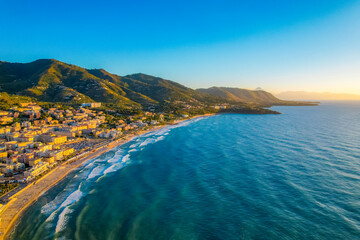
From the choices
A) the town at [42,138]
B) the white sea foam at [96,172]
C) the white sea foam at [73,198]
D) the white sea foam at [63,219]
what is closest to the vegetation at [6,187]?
the town at [42,138]

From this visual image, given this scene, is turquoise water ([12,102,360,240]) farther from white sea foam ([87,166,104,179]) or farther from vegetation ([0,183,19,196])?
vegetation ([0,183,19,196])

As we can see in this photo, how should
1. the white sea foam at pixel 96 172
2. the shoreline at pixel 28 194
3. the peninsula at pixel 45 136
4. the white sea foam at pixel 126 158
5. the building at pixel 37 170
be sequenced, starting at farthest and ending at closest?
the white sea foam at pixel 126 158
the white sea foam at pixel 96 172
the building at pixel 37 170
the peninsula at pixel 45 136
the shoreline at pixel 28 194

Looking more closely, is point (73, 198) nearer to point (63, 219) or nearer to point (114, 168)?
point (63, 219)

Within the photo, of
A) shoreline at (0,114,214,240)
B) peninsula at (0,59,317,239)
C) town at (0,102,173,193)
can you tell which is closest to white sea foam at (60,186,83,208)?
shoreline at (0,114,214,240)

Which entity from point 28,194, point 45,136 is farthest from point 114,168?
point 45,136

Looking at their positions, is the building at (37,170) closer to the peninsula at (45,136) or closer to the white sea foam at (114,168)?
the peninsula at (45,136)
